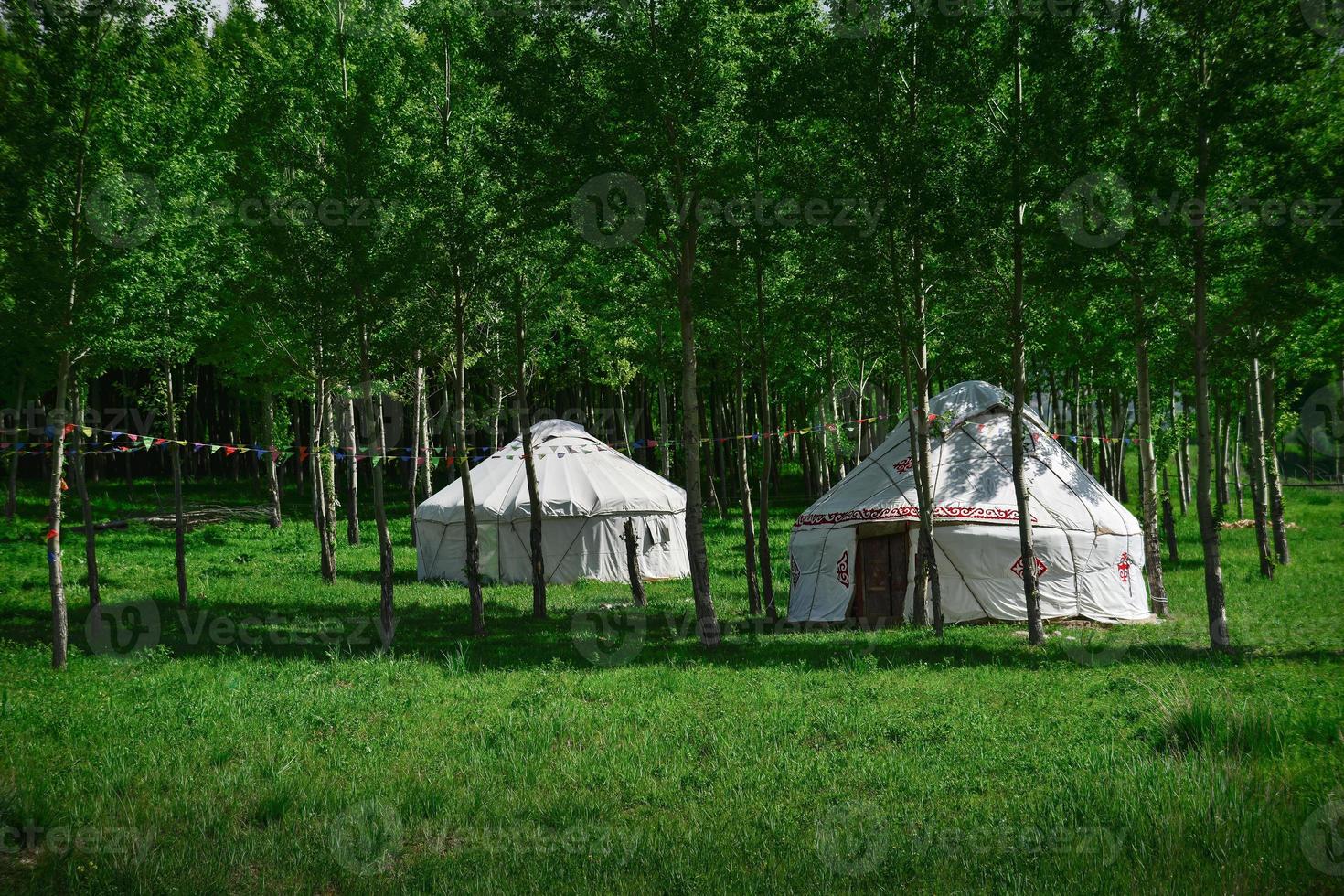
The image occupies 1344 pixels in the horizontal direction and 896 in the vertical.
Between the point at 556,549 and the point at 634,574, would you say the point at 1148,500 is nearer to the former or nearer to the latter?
the point at 634,574

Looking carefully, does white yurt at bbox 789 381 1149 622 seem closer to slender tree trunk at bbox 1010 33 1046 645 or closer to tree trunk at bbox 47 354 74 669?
slender tree trunk at bbox 1010 33 1046 645

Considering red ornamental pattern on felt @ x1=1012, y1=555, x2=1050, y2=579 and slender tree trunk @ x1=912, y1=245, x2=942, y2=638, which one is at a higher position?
slender tree trunk @ x1=912, y1=245, x2=942, y2=638

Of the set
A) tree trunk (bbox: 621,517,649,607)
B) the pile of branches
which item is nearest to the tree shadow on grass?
tree trunk (bbox: 621,517,649,607)

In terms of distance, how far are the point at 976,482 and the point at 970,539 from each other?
150 centimetres

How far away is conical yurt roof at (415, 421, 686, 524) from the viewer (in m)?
24.0

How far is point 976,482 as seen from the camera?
1842cm

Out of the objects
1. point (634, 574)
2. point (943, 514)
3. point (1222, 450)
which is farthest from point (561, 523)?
point (1222, 450)

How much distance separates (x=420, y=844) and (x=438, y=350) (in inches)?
533

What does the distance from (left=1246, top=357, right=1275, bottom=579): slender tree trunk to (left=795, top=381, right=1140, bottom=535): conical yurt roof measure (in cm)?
520

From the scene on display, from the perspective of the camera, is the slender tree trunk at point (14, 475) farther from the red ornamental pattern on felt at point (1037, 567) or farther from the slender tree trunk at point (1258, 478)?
the slender tree trunk at point (1258, 478)

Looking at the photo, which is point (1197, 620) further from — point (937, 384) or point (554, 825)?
point (937, 384)

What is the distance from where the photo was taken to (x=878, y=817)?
6.38 metres

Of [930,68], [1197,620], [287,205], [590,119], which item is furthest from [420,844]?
[1197,620]

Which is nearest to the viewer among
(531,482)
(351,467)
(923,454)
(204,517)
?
(923,454)
